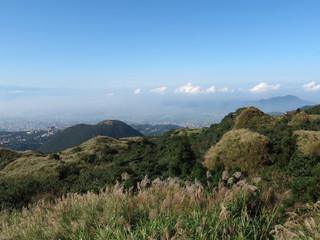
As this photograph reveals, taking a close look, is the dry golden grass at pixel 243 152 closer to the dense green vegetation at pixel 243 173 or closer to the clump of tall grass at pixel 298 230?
the dense green vegetation at pixel 243 173

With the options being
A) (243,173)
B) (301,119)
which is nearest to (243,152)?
(243,173)

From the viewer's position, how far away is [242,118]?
25469 mm

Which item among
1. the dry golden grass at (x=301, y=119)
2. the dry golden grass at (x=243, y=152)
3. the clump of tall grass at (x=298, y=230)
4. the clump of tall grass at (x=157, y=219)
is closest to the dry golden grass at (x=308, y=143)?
the dry golden grass at (x=243, y=152)

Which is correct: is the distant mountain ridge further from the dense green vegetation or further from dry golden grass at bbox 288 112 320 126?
dry golden grass at bbox 288 112 320 126

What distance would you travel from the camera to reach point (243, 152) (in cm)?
1214

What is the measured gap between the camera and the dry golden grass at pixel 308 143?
10797mm

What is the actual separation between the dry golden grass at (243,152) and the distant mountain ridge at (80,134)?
105 m

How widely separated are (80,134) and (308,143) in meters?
122

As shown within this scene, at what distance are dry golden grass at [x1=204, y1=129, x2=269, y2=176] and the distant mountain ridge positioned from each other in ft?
346

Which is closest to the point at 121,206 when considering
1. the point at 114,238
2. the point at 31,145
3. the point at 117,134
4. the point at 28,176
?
the point at 114,238

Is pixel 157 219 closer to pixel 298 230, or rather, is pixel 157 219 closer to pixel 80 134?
pixel 298 230

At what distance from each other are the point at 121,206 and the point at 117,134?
136 metres

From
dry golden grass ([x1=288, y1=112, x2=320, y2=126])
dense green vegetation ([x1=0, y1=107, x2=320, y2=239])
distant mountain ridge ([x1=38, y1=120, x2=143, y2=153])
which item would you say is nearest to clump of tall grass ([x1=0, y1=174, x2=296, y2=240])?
dense green vegetation ([x1=0, y1=107, x2=320, y2=239])

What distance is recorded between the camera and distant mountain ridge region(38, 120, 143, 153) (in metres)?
109
